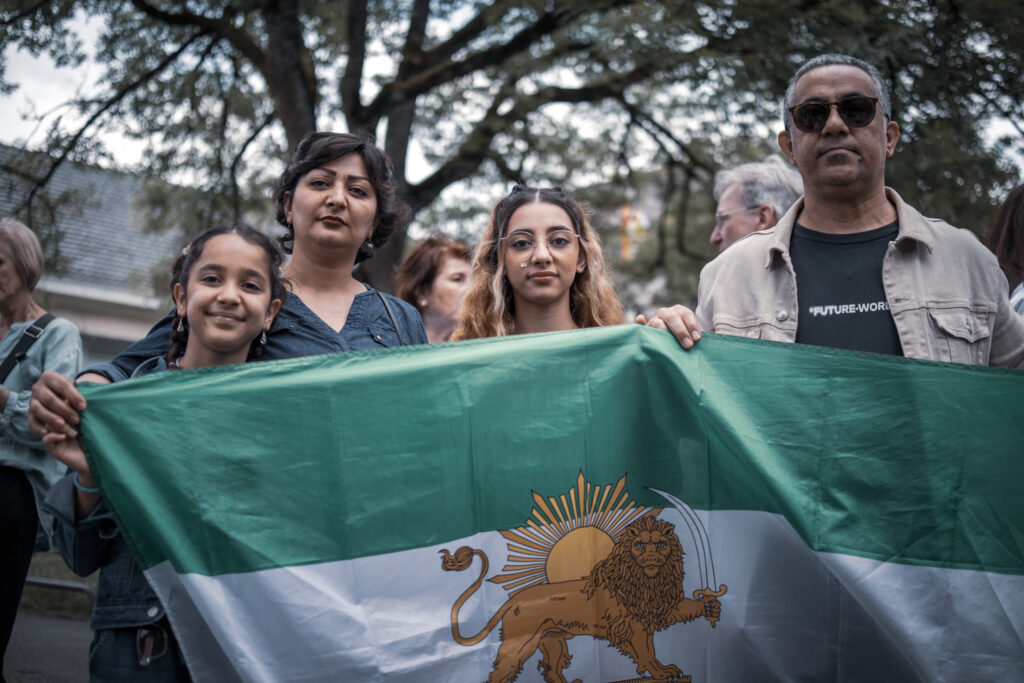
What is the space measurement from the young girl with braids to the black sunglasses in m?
1.74

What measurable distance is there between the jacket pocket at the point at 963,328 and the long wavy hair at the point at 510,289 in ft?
3.70

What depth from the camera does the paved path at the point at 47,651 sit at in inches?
210

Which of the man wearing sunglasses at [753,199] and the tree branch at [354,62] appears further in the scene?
the tree branch at [354,62]

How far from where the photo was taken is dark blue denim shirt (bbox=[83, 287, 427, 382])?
105 inches

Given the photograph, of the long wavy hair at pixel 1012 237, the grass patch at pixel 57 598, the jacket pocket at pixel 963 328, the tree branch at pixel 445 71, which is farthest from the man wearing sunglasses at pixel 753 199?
the grass patch at pixel 57 598

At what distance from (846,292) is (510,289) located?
1.21 m

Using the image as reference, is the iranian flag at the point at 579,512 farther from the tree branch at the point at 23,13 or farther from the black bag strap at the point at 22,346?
the tree branch at the point at 23,13

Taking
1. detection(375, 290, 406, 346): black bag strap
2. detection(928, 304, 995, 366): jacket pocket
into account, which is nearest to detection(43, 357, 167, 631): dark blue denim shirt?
detection(375, 290, 406, 346): black bag strap

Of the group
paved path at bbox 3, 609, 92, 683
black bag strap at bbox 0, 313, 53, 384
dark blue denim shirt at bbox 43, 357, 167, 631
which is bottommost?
paved path at bbox 3, 609, 92, 683

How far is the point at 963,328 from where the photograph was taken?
2.70 m

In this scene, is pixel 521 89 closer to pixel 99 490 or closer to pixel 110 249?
pixel 99 490

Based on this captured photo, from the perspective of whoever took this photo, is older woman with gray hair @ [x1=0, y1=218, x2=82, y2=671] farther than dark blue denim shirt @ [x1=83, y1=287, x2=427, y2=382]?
Yes

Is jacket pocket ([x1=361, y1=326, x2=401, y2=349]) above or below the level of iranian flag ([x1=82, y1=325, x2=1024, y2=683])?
above

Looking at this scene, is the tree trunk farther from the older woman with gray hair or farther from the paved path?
the older woman with gray hair
